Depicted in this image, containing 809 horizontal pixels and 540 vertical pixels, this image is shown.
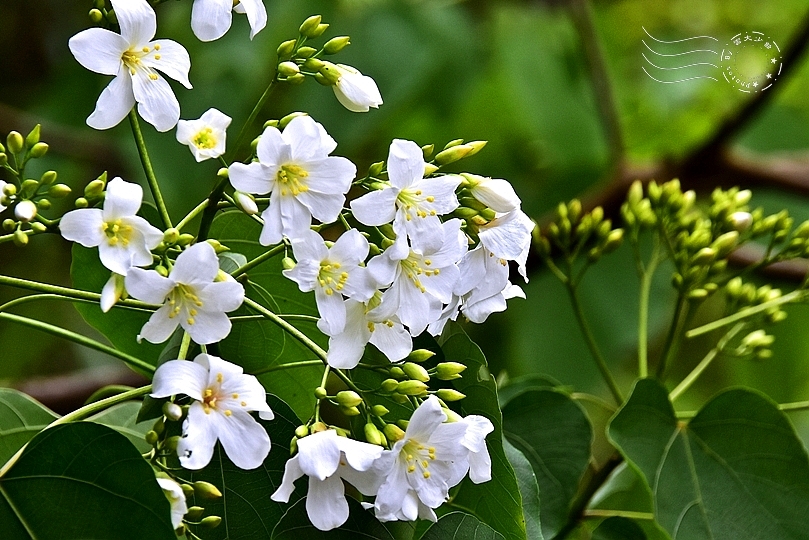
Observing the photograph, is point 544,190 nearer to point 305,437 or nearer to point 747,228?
point 747,228

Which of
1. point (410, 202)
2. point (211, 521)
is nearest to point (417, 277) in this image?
point (410, 202)

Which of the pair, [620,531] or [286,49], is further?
[620,531]

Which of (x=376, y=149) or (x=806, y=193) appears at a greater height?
(x=806, y=193)

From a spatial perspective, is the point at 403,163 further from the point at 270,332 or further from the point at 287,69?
the point at 270,332

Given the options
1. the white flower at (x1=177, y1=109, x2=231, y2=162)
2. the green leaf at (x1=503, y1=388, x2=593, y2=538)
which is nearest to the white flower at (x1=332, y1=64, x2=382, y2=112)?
the white flower at (x1=177, y1=109, x2=231, y2=162)

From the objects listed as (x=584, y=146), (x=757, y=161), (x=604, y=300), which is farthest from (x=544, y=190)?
(x=757, y=161)

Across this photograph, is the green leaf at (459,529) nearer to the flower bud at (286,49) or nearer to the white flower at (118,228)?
the white flower at (118,228)
